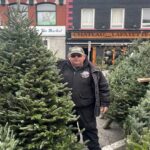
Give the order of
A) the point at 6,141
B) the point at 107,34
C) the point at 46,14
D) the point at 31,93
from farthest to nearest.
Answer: the point at 107,34 < the point at 46,14 < the point at 31,93 < the point at 6,141

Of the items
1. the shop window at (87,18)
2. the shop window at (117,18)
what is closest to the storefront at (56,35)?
the shop window at (87,18)

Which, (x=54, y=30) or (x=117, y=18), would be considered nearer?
(x=117, y=18)

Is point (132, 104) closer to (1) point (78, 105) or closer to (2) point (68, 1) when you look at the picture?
(1) point (78, 105)

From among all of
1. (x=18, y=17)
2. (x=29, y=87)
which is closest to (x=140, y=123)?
(x=29, y=87)

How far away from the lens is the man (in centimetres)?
462

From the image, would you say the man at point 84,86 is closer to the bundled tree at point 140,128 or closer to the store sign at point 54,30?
the bundled tree at point 140,128

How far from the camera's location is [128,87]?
586 centimetres

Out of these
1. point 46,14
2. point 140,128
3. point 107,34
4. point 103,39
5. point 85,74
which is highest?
point 46,14

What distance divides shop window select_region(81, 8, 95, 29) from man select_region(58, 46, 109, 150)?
21468mm

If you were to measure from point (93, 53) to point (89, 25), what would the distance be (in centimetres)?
249

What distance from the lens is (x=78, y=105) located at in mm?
4648

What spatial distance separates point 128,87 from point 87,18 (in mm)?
20534

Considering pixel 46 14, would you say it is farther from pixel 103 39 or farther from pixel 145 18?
pixel 145 18

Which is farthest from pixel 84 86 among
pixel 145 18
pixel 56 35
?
pixel 145 18
